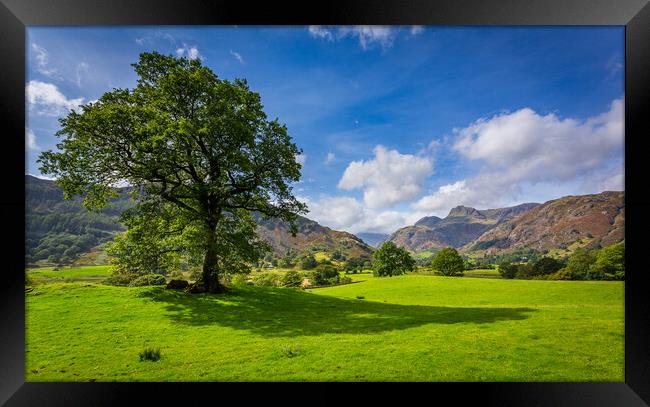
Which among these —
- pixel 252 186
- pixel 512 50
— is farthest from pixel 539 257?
pixel 252 186

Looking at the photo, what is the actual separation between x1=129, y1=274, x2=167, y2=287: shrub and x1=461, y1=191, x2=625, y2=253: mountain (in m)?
18.1

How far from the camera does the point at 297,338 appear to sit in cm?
701

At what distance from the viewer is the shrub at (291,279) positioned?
1430cm

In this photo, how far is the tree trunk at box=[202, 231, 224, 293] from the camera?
10086 millimetres

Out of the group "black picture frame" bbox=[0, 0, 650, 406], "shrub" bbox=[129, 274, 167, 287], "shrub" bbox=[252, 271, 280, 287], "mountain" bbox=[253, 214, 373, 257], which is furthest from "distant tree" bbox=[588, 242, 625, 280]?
"shrub" bbox=[129, 274, 167, 287]

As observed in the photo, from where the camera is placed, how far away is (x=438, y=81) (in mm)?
9562

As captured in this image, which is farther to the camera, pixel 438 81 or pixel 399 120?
pixel 399 120

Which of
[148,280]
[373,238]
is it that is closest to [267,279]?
[148,280]

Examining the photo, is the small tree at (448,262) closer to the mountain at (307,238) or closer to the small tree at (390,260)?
the small tree at (390,260)

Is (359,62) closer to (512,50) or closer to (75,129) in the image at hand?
(512,50)

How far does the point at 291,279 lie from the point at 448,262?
479 inches

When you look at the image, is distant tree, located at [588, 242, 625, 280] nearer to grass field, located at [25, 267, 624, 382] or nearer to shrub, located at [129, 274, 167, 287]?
grass field, located at [25, 267, 624, 382]

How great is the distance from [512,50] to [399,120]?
431 cm

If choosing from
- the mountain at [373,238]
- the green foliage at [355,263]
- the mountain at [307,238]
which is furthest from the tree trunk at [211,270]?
the green foliage at [355,263]
